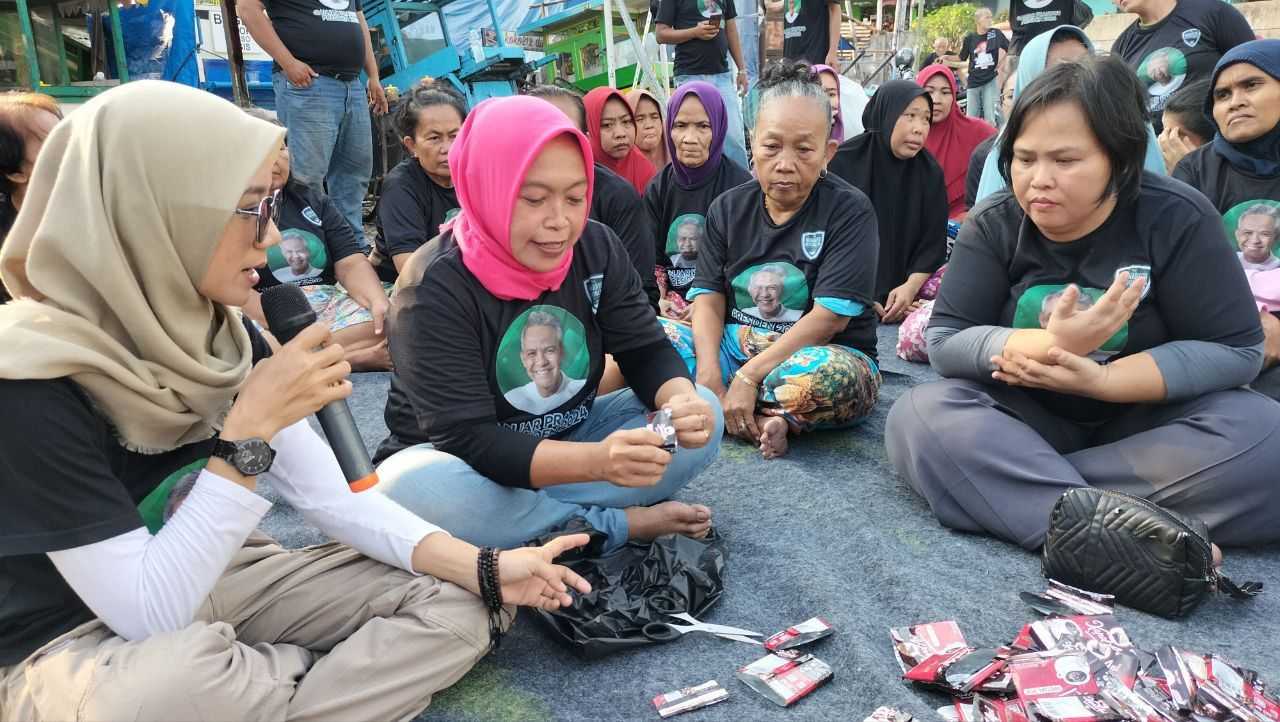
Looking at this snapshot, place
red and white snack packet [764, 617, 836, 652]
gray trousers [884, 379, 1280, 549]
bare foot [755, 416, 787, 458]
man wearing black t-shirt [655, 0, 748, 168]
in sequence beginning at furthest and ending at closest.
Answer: man wearing black t-shirt [655, 0, 748, 168] → bare foot [755, 416, 787, 458] → gray trousers [884, 379, 1280, 549] → red and white snack packet [764, 617, 836, 652]

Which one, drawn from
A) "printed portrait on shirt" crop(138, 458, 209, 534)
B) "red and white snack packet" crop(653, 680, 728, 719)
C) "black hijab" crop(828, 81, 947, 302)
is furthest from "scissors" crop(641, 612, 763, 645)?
"black hijab" crop(828, 81, 947, 302)

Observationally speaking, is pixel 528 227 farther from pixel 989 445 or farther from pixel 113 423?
pixel 989 445

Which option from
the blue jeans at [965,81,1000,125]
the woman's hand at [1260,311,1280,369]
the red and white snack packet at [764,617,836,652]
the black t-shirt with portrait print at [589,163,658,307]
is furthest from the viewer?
the blue jeans at [965,81,1000,125]

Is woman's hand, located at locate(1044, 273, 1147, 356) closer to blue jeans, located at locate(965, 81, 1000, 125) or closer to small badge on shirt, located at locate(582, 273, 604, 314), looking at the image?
small badge on shirt, located at locate(582, 273, 604, 314)

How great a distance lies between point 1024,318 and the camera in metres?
2.26

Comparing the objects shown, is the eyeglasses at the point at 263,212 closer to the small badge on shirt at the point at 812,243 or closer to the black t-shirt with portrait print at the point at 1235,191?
the small badge on shirt at the point at 812,243

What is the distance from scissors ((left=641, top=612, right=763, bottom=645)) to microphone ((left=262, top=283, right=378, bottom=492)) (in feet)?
2.25

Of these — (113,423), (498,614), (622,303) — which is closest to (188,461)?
(113,423)

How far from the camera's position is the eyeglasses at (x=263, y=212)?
135 cm

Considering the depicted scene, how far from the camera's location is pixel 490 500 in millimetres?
1978

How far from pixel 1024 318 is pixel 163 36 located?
6888mm

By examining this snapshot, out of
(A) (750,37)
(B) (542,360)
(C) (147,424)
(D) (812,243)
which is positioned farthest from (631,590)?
(A) (750,37)

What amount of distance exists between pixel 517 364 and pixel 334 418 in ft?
2.26

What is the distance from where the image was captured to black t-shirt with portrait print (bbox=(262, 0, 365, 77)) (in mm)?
4441
